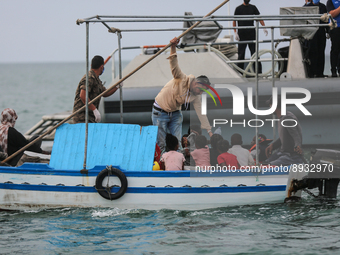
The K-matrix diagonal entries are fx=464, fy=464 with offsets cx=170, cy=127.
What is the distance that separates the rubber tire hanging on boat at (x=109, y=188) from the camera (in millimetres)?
5848

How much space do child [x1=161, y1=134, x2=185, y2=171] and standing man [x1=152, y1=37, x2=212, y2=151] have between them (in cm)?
38

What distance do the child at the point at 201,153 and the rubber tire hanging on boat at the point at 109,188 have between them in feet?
3.16

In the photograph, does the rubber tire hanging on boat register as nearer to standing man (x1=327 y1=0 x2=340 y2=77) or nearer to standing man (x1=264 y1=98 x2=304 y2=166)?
standing man (x1=264 y1=98 x2=304 y2=166)

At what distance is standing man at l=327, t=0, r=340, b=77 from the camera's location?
8.01m

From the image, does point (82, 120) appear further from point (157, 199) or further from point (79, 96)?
point (157, 199)

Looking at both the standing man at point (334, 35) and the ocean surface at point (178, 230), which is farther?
the standing man at point (334, 35)

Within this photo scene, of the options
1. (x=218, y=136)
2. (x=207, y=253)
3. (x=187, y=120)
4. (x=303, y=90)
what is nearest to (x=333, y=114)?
(x=303, y=90)

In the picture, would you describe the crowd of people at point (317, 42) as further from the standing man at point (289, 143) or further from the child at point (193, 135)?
the standing man at point (289, 143)

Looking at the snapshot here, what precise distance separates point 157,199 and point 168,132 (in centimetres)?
107

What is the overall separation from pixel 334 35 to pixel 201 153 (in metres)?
4.06

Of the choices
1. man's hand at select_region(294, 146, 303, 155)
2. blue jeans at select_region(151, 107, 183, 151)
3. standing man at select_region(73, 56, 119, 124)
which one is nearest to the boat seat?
standing man at select_region(73, 56, 119, 124)

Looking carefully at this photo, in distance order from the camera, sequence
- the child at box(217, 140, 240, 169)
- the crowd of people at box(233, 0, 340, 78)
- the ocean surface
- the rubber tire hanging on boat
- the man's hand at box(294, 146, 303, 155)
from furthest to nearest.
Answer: the crowd of people at box(233, 0, 340, 78)
the man's hand at box(294, 146, 303, 155)
the child at box(217, 140, 240, 169)
the rubber tire hanging on boat
the ocean surface

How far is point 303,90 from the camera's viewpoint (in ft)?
29.9

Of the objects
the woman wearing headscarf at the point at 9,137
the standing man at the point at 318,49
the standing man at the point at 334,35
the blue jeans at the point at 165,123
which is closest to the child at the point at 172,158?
the blue jeans at the point at 165,123
